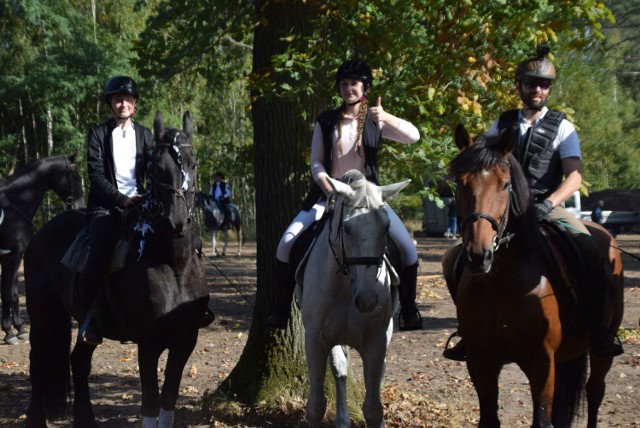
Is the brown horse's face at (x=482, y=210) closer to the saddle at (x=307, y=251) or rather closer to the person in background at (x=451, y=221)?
the saddle at (x=307, y=251)

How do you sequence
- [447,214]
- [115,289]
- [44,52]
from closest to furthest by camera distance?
1. [115,289]
2. [44,52]
3. [447,214]

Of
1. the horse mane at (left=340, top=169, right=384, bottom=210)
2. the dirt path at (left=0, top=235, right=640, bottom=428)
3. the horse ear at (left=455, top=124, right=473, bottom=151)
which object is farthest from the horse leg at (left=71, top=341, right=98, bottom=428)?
the horse ear at (left=455, top=124, right=473, bottom=151)

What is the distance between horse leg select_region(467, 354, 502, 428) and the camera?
5965mm

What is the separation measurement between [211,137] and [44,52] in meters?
12.8

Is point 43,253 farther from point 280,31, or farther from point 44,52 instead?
point 44,52

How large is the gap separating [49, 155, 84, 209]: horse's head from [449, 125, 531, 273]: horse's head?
27.6 feet

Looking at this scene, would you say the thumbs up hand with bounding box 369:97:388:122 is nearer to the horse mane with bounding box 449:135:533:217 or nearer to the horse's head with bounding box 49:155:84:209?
the horse mane with bounding box 449:135:533:217

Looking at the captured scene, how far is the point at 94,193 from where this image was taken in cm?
739

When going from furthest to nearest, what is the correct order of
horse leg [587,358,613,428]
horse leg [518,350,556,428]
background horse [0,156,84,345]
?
1. background horse [0,156,84,345]
2. horse leg [587,358,613,428]
3. horse leg [518,350,556,428]

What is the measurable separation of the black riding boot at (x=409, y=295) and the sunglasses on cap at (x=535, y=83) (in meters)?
1.52

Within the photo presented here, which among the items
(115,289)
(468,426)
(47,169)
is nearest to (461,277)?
(468,426)

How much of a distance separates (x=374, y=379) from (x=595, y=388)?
6.44 feet

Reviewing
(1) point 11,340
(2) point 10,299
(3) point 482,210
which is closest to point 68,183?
(2) point 10,299

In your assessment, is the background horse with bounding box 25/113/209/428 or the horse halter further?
the background horse with bounding box 25/113/209/428
